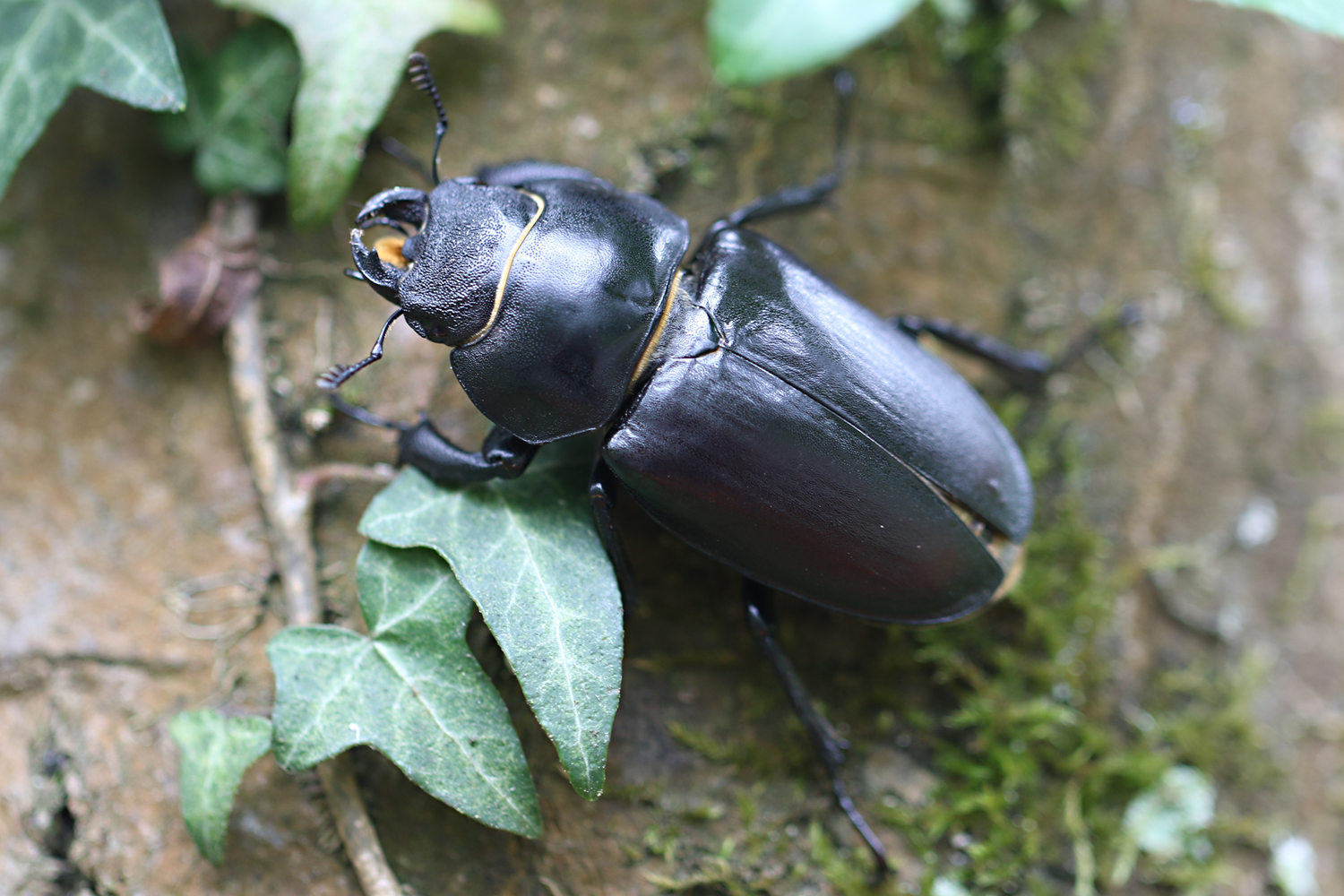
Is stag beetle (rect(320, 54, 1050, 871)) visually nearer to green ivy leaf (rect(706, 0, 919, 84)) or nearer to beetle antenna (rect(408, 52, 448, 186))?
beetle antenna (rect(408, 52, 448, 186))

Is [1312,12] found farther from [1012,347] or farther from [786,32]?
[786,32]

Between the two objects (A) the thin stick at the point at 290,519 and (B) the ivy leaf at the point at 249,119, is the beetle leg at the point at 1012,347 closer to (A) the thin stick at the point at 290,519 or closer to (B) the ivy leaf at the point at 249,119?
(A) the thin stick at the point at 290,519

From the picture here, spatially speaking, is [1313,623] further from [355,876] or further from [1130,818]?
[355,876]

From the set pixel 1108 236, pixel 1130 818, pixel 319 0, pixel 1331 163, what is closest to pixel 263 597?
pixel 319 0

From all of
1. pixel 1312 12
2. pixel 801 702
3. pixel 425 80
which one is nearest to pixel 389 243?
pixel 425 80

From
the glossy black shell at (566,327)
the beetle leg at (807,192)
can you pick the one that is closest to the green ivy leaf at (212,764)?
the glossy black shell at (566,327)

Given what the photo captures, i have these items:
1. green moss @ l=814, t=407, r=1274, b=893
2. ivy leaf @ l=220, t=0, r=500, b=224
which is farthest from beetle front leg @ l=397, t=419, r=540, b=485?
green moss @ l=814, t=407, r=1274, b=893

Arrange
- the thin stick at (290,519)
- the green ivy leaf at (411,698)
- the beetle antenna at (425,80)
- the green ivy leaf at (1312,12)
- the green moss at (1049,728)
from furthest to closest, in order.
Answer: the green moss at (1049,728) < the beetle antenna at (425,80) < the green ivy leaf at (1312,12) < the thin stick at (290,519) < the green ivy leaf at (411,698)
